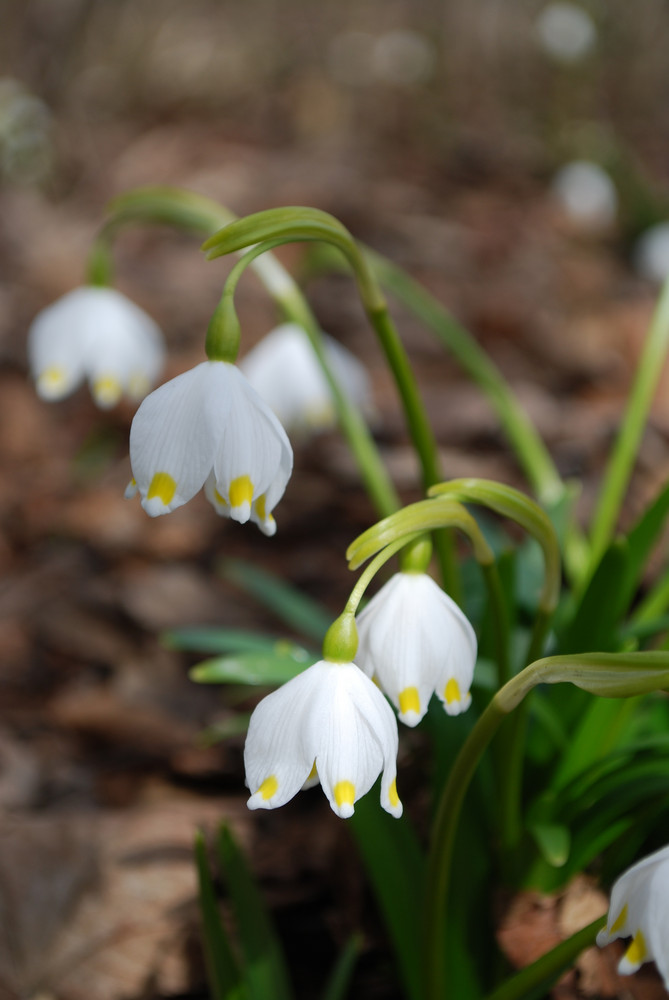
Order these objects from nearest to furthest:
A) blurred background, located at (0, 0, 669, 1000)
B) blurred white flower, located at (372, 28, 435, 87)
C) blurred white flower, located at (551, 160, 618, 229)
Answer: blurred background, located at (0, 0, 669, 1000) → blurred white flower, located at (551, 160, 618, 229) → blurred white flower, located at (372, 28, 435, 87)

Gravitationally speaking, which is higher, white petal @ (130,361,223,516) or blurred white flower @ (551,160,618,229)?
blurred white flower @ (551,160,618,229)

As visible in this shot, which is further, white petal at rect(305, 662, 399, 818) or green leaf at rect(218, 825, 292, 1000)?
green leaf at rect(218, 825, 292, 1000)

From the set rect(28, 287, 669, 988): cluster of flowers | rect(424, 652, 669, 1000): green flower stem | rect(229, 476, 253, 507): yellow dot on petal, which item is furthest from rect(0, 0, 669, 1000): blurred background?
rect(229, 476, 253, 507): yellow dot on petal

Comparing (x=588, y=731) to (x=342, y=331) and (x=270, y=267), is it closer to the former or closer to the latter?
(x=270, y=267)

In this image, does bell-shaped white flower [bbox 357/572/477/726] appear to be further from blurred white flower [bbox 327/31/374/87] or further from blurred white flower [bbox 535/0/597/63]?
blurred white flower [bbox 327/31/374/87]

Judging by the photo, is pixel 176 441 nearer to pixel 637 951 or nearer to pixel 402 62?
pixel 637 951

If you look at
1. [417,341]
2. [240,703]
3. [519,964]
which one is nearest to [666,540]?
[240,703]
